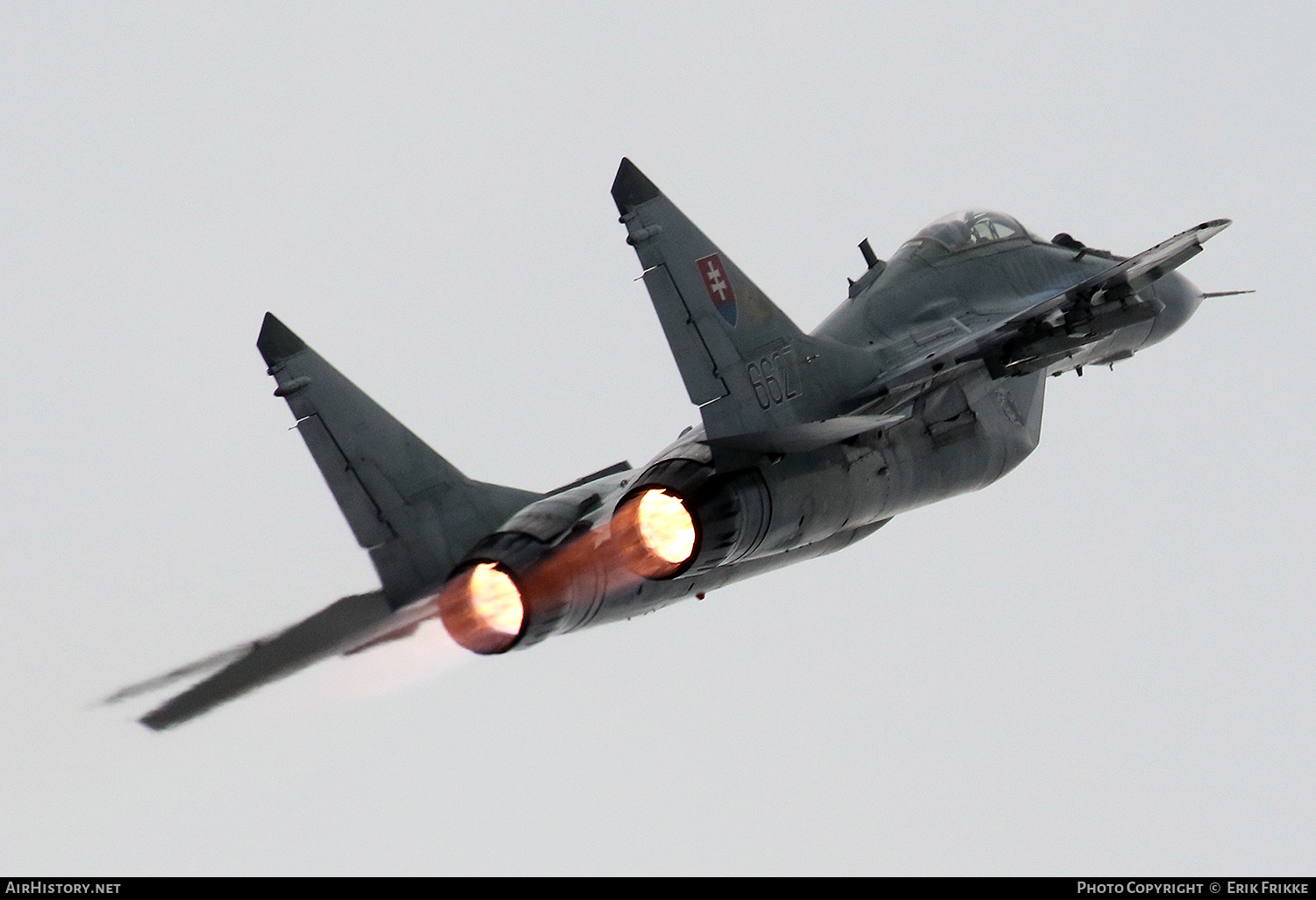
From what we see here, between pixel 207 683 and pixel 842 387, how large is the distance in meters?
6.37

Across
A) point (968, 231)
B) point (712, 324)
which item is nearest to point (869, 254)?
point (968, 231)

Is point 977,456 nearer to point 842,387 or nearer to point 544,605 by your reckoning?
point 842,387

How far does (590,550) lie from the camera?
1711 centimetres

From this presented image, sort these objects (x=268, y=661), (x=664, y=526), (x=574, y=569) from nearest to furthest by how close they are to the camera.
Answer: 1. (x=664, y=526)
2. (x=574, y=569)
3. (x=268, y=661)

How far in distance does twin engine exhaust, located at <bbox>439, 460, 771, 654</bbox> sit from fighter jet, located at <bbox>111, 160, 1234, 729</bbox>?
0.06ft

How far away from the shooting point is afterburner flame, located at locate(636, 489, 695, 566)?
16734 millimetres

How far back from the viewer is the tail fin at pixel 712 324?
1647 centimetres

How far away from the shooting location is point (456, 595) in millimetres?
17125

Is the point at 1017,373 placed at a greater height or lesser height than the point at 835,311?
lesser

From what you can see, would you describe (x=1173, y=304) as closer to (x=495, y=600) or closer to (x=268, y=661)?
(x=495, y=600)

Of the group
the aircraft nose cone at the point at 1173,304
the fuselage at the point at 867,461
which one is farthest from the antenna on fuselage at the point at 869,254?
the aircraft nose cone at the point at 1173,304

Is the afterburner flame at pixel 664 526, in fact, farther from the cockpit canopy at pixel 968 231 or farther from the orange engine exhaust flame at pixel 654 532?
the cockpit canopy at pixel 968 231

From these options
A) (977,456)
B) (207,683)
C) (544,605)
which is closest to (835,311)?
(977,456)

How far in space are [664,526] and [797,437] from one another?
1390mm
